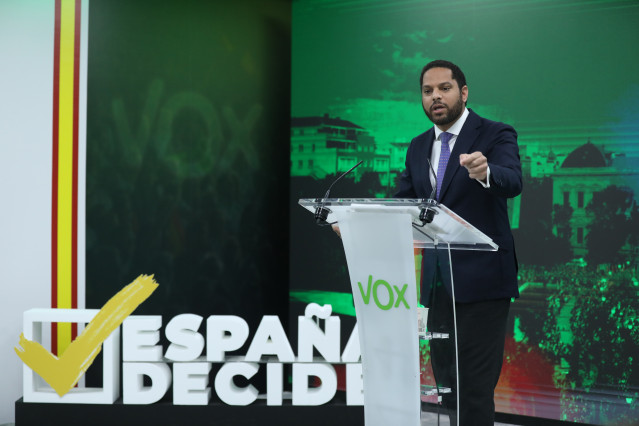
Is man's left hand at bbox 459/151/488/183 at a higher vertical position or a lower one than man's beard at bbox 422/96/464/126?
lower

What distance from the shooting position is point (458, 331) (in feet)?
6.21

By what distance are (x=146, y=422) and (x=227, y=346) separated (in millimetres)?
531

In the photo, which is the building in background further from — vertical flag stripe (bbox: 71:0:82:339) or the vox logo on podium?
the vox logo on podium

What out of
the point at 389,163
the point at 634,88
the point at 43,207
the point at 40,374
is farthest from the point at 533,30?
the point at 40,374

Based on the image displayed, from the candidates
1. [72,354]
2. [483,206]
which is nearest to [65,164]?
[72,354]

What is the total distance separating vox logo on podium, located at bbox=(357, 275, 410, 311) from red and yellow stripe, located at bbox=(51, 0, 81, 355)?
2.32 metres

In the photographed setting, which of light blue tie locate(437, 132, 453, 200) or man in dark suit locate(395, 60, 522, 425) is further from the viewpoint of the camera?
light blue tie locate(437, 132, 453, 200)

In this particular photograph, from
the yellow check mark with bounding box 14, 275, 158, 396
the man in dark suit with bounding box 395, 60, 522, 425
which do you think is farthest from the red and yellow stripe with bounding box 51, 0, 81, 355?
the man in dark suit with bounding box 395, 60, 522, 425

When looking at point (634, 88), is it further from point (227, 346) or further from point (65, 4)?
point (65, 4)

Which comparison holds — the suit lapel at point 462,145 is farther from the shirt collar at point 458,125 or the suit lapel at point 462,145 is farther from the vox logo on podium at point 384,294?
the vox logo on podium at point 384,294

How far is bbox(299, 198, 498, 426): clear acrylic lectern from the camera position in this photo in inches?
65.6

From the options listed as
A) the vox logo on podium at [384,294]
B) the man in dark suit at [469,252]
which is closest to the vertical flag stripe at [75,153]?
the man in dark suit at [469,252]

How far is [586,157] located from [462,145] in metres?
1.82

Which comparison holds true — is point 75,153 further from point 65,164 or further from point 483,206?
point 483,206
